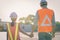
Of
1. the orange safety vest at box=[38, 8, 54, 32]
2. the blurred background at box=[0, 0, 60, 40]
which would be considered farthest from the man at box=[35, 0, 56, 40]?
the blurred background at box=[0, 0, 60, 40]

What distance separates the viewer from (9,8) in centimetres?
378

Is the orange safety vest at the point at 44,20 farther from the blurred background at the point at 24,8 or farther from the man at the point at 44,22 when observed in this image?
the blurred background at the point at 24,8

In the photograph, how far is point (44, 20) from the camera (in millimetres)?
2684

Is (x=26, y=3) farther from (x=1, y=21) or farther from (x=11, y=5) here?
(x=1, y=21)

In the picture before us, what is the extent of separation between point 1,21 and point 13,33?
96 cm

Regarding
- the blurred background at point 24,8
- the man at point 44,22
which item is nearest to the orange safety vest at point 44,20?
the man at point 44,22

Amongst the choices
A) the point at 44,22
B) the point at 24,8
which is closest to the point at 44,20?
the point at 44,22

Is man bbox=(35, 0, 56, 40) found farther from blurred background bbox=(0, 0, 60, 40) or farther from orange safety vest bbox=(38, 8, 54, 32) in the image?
blurred background bbox=(0, 0, 60, 40)

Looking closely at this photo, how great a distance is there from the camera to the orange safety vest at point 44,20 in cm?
265

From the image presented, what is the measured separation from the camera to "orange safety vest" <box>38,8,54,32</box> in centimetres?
265

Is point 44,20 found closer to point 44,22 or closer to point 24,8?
point 44,22

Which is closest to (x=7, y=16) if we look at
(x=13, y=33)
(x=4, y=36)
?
(x=4, y=36)

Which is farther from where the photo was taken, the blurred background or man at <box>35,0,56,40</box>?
the blurred background

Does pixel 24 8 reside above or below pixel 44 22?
above
